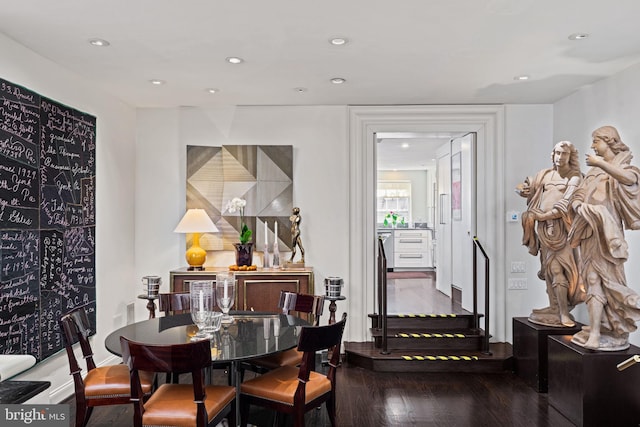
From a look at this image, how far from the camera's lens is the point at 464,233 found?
607cm

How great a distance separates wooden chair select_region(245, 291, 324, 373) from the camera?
3.34 meters

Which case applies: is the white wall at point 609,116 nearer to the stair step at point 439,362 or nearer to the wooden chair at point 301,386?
the stair step at point 439,362

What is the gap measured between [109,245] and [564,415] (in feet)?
13.2

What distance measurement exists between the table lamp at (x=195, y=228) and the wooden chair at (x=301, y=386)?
203cm

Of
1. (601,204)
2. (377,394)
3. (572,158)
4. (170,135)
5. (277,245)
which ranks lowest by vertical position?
(377,394)

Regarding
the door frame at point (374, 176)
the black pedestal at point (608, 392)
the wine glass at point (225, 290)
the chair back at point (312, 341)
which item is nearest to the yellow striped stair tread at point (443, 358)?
the door frame at point (374, 176)

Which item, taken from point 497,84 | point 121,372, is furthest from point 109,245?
point 497,84

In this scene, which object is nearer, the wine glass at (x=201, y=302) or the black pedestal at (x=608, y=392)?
the wine glass at (x=201, y=302)

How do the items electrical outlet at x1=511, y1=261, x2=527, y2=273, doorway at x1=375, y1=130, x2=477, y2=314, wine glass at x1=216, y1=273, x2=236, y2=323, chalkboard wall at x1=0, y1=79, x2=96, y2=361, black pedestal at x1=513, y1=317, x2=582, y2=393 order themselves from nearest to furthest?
wine glass at x1=216, y1=273, x2=236, y2=323 < chalkboard wall at x1=0, y1=79, x2=96, y2=361 < black pedestal at x1=513, y1=317, x2=582, y2=393 < electrical outlet at x1=511, y1=261, x2=527, y2=273 < doorway at x1=375, y1=130, x2=477, y2=314

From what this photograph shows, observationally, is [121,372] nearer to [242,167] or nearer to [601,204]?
[242,167]

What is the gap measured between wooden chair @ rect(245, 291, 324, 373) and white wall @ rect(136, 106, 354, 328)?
1.38 m

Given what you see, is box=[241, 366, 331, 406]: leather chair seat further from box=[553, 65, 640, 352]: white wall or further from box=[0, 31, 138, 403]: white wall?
box=[553, 65, 640, 352]: white wall

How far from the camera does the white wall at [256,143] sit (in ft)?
16.9

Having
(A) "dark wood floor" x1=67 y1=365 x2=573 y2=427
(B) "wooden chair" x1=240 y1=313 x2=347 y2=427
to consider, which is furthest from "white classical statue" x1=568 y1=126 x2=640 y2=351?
(B) "wooden chair" x1=240 y1=313 x2=347 y2=427
